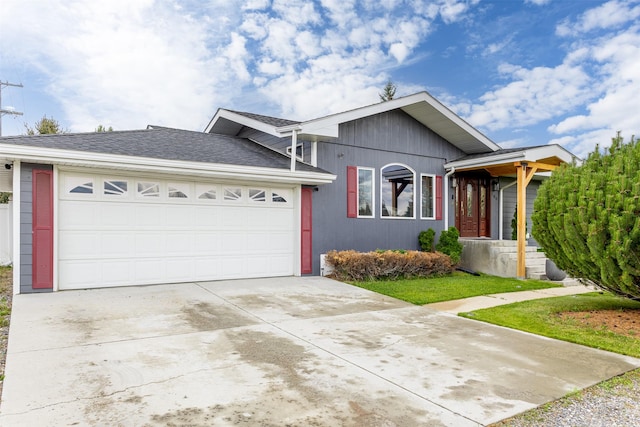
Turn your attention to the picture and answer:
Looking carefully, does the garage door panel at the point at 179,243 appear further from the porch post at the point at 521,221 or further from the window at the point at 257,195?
the porch post at the point at 521,221

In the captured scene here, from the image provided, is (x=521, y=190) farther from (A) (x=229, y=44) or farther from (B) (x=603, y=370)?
(A) (x=229, y=44)

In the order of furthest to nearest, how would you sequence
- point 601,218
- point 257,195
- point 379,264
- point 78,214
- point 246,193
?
1. point 379,264
2. point 257,195
3. point 246,193
4. point 78,214
5. point 601,218

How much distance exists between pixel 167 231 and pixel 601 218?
7.12 m

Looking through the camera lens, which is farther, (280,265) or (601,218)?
(280,265)

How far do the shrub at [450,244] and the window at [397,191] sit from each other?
1000 millimetres

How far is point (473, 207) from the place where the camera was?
12.3 metres

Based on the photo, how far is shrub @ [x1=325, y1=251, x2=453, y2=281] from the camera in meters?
8.81

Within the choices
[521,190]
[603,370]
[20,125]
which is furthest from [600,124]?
[20,125]

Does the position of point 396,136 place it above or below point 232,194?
above

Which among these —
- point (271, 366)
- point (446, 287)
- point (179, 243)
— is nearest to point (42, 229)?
point (179, 243)

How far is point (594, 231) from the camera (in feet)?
16.5

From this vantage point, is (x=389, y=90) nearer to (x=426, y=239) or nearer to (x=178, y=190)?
(x=426, y=239)

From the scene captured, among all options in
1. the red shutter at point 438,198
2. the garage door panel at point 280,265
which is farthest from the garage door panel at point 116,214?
the red shutter at point 438,198

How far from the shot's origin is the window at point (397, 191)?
1041cm
